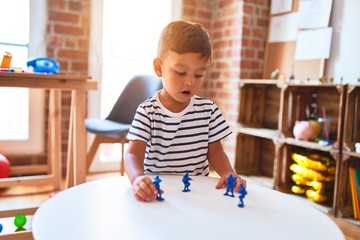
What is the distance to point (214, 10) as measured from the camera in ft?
11.0

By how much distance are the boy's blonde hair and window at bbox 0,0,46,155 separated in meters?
1.94

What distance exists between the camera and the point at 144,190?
794 mm

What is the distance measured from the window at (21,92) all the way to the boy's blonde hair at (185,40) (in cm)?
194

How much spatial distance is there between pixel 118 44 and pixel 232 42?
96 centimetres

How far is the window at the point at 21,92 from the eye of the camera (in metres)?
2.66

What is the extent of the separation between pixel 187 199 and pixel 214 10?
2.82m

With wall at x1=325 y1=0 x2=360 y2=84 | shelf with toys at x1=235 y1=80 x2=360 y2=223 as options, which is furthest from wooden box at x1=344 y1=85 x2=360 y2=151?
wall at x1=325 y1=0 x2=360 y2=84

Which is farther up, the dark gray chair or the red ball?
the dark gray chair

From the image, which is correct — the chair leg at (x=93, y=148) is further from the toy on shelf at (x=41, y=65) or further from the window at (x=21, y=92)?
the toy on shelf at (x=41, y=65)

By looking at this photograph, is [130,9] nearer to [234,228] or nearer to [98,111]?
[98,111]

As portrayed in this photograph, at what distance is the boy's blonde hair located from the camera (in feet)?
3.26

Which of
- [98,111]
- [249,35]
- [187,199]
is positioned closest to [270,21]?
[249,35]

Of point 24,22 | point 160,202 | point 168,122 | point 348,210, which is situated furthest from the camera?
point 24,22

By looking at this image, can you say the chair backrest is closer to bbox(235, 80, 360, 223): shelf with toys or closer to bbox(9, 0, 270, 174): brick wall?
bbox(9, 0, 270, 174): brick wall
